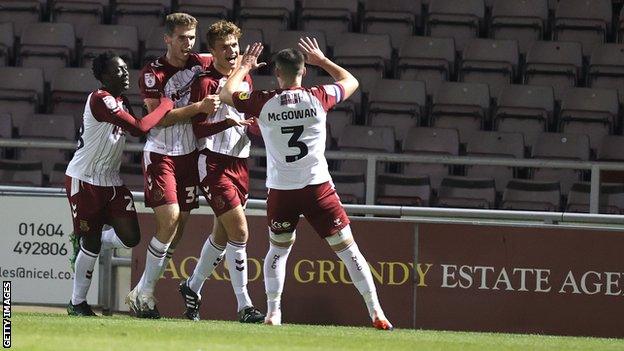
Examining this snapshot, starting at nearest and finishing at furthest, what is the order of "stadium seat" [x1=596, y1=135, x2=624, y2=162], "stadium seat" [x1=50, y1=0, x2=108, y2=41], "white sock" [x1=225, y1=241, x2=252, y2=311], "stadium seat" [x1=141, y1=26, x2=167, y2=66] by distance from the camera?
"white sock" [x1=225, y1=241, x2=252, y2=311], "stadium seat" [x1=596, y1=135, x2=624, y2=162], "stadium seat" [x1=141, y1=26, x2=167, y2=66], "stadium seat" [x1=50, y1=0, x2=108, y2=41]

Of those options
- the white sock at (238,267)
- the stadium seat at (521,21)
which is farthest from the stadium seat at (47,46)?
the white sock at (238,267)

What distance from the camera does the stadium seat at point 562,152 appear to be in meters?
15.0

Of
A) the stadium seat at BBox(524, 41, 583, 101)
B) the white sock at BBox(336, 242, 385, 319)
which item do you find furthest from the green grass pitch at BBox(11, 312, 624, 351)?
the stadium seat at BBox(524, 41, 583, 101)

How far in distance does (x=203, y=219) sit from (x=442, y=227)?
77.1 inches

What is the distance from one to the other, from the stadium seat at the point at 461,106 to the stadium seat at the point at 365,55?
3.00 feet

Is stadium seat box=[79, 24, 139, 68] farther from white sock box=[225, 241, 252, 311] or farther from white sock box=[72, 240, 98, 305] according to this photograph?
white sock box=[225, 241, 252, 311]

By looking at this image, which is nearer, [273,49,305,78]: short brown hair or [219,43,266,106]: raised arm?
[273,49,305,78]: short brown hair

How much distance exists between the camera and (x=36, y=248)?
12211 mm

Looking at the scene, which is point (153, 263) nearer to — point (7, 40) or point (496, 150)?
point (496, 150)

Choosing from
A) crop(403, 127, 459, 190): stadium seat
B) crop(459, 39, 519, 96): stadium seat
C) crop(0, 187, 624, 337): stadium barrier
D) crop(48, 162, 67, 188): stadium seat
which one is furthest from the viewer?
crop(459, 39, 519, 96): stadium seat

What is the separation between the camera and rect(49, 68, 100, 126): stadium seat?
16.7 metres

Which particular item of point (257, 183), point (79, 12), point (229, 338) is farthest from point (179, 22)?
point (79, 12)

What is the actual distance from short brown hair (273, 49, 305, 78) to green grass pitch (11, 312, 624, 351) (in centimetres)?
172

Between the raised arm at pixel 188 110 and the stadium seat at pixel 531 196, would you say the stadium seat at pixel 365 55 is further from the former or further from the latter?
the raised arm at pixel 188 110
